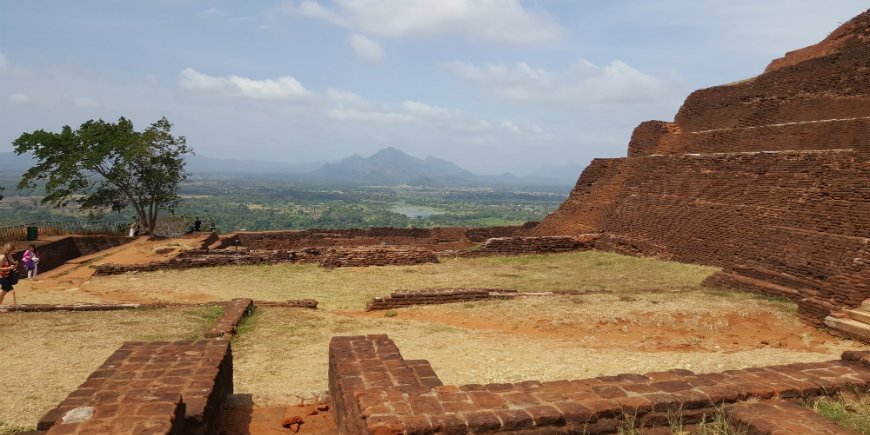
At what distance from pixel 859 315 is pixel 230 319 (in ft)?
35.9

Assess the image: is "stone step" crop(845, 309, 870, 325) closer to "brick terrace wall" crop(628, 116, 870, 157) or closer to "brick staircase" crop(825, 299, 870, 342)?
"brick staircase" crop(825, 299, 870, 342)

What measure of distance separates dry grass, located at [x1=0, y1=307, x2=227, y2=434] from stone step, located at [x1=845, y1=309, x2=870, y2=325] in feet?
36.5

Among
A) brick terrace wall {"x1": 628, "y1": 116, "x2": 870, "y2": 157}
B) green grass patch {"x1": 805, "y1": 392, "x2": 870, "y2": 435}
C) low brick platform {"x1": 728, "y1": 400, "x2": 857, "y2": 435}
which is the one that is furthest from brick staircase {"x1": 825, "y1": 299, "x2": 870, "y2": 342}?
brick terrace wall {"x1": 628, "y1": 116, "x2": 870, "y2": 157}

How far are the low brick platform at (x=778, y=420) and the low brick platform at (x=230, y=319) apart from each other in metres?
7.06

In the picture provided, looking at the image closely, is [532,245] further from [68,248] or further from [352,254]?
[68,248]

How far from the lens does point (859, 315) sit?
9.59 meters

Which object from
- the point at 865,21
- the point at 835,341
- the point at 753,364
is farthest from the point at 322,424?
the point at 865,21

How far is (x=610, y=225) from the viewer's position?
21266 mm

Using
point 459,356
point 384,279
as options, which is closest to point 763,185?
point 384,279

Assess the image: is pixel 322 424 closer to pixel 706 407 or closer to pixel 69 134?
pixel 706 407

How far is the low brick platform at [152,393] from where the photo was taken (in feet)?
11.9

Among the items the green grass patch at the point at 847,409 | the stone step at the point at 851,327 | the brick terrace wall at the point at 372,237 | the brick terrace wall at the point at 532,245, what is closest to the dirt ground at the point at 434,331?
the stone step at the point at 851,327

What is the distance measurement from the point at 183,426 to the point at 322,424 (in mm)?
1383

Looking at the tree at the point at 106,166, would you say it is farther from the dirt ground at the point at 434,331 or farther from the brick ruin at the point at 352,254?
the dirt ground at the point at 434,331
